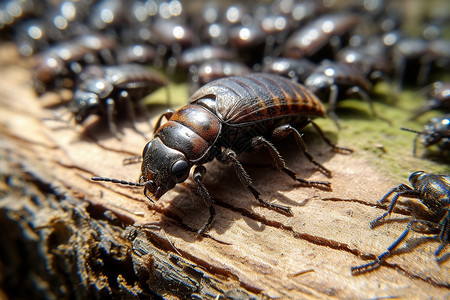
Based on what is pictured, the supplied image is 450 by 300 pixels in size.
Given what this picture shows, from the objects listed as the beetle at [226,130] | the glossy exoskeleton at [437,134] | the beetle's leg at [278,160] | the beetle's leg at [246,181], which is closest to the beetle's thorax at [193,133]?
the beetle at [226,130]

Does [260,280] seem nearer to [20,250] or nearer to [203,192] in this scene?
[203,192]

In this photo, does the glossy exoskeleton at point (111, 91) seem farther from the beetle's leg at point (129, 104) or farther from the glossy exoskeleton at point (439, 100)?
the glossy exoskeleton at point (439, 100)

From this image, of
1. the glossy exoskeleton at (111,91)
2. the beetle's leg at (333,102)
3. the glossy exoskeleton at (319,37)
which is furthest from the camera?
the glossy exoskeleton at (319,37)

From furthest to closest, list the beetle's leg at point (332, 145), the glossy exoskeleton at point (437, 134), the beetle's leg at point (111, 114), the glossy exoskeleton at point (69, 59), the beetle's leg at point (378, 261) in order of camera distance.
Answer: the glossy exoskeleton at point (69, 59)
the beetle's leg at point (111, 114)
the beetle's leg at point (332, 145)
the glossy exoskeleton at point (437, 134)
the beetle's leg at point (378, 261)

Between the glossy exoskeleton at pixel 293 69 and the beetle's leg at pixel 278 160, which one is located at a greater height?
the glossy exoskeleton at pixel 293 69

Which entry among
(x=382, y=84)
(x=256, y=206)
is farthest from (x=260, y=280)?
(x=382, y=84)

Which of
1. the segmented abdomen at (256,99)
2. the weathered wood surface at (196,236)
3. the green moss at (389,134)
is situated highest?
the segmented abdomen at (256,99)

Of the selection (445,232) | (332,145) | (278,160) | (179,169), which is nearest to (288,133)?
(278,160)
